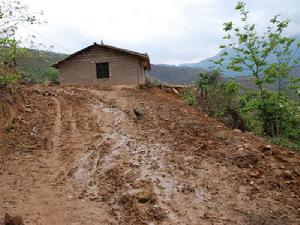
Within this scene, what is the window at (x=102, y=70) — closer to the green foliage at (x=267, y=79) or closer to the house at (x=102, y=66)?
the house at (x=102, y=66)

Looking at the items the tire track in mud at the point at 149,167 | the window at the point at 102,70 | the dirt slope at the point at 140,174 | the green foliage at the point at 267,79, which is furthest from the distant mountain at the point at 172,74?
the tire track in mud at the point at 149,167

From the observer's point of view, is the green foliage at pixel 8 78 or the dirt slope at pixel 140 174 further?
the green foliage at pixel 8 78

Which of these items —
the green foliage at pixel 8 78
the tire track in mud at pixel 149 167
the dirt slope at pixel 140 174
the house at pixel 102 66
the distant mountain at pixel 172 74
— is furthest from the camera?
the distant mountain at pixel 172 74

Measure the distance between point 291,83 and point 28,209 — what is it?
12057 mm

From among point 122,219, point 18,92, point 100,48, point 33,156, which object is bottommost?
point 122,219

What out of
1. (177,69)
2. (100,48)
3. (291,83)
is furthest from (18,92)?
(177,69)

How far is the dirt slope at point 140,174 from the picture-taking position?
205 inches

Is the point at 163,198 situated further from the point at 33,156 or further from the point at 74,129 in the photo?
the point at 74,129

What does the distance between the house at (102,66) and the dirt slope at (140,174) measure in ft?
39.5

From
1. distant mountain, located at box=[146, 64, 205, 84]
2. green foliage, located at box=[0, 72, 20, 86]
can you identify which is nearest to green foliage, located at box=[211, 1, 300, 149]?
green foliage, located at box=[0, 72, 20, 86]

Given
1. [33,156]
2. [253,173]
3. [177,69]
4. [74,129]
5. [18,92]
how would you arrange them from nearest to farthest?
[253,173] < [33,156] < [74,129] < [18,92] < [177,69]

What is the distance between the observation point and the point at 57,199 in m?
5.59

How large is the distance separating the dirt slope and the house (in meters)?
12.0

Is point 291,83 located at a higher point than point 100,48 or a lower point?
lower
